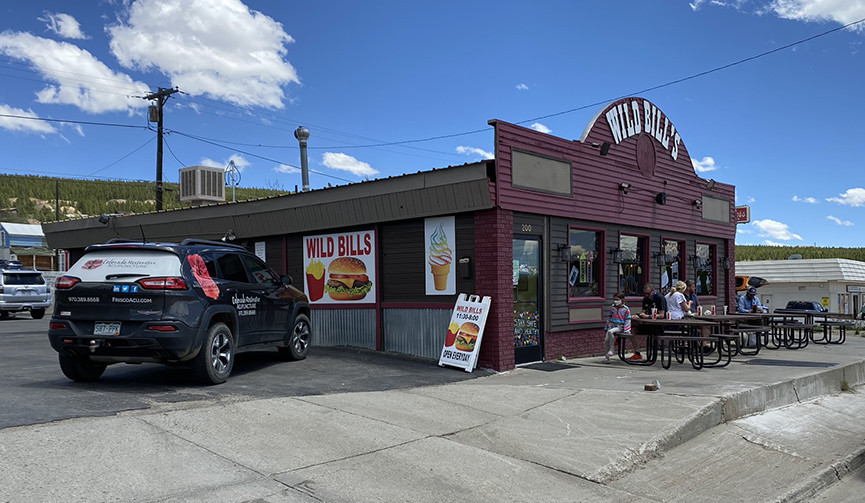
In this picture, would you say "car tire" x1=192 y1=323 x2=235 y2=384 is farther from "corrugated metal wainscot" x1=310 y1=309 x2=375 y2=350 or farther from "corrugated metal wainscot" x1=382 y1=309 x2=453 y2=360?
"corrugated metal wainscot" x1=310 y1=309 x2=375 y2=350

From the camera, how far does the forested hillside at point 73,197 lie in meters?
73.8

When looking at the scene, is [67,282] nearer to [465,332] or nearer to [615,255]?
[465,332]

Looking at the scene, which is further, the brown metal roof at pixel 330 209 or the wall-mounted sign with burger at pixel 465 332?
the brown metal roof at pixel 330 209

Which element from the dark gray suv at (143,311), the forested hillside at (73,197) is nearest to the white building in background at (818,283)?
the dark gray suv at (143,311)

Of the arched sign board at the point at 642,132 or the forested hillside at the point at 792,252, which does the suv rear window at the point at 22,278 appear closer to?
the arched sign board at the point at 642,132

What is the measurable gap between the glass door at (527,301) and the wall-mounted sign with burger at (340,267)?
295 cm

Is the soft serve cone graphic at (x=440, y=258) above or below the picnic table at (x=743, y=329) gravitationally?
above

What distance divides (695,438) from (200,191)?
637 inches

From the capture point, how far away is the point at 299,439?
6074 mm

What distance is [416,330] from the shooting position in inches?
481

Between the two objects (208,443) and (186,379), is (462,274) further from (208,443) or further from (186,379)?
(208,443)

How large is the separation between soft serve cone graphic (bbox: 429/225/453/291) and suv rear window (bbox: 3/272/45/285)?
62.9 feet

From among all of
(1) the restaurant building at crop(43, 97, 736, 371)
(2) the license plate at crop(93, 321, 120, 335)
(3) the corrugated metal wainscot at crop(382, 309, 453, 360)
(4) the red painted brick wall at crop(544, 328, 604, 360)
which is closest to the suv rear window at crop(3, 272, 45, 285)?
(1) the restaurant building at crop(43, 97, 736, 371)

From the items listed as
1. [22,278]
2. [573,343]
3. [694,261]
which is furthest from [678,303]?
[22,278]
